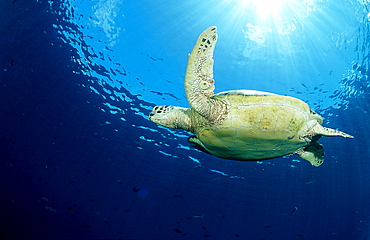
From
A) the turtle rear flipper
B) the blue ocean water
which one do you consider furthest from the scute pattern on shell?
the blue ocean water

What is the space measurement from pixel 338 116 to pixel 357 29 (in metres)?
5.52

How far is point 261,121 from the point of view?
11.0 feet

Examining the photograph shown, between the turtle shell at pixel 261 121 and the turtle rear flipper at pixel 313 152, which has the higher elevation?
the turtle rear flipper at pixel 313 152

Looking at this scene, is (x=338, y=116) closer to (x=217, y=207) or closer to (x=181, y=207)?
(x=217, y=207)

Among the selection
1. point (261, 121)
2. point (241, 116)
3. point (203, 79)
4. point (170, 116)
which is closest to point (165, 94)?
point (170, 116)

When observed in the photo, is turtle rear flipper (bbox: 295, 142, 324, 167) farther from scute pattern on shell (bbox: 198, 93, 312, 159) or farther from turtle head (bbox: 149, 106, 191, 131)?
turtle head (bbox: 149, 106, 191, 131)

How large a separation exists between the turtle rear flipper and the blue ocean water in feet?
16.9

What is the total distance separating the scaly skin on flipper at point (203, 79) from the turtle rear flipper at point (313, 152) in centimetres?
219

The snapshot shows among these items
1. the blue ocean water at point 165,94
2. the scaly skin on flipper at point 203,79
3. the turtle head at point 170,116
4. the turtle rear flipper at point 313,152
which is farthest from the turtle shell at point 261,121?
the blue ocean water at point 165,94

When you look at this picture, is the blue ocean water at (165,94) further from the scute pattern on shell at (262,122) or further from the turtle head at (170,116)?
the scute pattern on shell at (262,122)

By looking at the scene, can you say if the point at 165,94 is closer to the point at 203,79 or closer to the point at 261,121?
the point at 203,79

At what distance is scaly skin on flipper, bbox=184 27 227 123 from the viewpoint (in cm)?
342

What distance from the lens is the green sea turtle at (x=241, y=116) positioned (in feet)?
10.8

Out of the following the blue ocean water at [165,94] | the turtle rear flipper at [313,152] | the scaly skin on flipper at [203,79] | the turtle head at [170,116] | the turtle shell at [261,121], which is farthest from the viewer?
the blue ocean water at [165,94]
